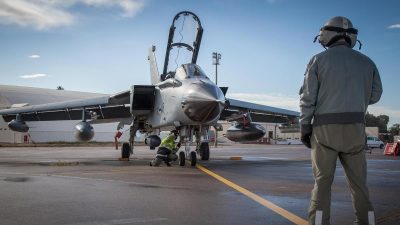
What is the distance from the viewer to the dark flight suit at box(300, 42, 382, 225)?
12.8 feet

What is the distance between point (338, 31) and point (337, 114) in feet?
2.80

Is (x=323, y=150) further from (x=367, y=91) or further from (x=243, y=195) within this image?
(x=243, y=195)

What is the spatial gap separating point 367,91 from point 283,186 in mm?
4319

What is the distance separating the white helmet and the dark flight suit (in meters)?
0.08

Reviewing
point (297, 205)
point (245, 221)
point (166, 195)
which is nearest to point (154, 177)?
point (166, 195)

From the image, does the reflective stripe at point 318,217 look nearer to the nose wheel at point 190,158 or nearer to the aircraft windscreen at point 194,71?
the nose wheel at point 190,158

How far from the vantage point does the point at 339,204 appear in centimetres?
600

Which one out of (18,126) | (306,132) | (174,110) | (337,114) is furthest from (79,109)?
(337,114)

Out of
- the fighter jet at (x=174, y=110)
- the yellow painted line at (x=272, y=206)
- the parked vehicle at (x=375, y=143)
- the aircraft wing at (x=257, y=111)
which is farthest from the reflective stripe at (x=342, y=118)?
the parked vehicle at (x=375, y=143)

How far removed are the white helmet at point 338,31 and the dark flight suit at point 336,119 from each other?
77mm

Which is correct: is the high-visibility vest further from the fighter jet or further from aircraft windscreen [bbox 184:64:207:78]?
aircraft windscreen [bbox 184:64:207:78]

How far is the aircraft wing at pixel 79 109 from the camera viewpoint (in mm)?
18266

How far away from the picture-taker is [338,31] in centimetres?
419

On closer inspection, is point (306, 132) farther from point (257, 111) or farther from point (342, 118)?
point (257, 111)
